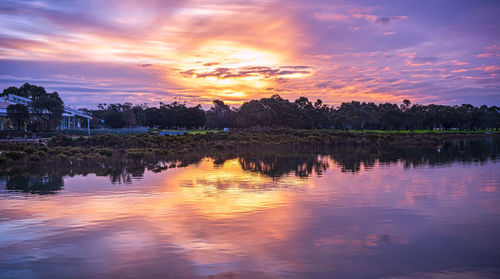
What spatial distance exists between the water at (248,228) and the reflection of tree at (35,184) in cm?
6

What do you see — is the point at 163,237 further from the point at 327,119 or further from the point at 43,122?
the point at 327,119

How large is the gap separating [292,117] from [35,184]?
103 meters

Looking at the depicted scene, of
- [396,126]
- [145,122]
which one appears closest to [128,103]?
[145,122]

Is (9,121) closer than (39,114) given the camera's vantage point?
No

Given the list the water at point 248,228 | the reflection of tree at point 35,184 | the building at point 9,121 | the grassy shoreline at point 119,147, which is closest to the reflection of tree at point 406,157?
the water at point 248,228

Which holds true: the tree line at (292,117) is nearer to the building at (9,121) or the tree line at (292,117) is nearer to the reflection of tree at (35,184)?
the building at (9,121)

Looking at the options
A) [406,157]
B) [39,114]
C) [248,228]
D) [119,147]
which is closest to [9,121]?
[39,114]

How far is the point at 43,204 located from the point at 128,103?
138 m

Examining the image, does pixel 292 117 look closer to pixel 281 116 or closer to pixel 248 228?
pixel 281 116

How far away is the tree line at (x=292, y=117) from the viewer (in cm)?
12012

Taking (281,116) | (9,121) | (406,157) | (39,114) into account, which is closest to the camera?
(406,157)

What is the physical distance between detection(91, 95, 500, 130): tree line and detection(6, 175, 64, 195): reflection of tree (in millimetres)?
91025

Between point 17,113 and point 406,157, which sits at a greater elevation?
point 17,113

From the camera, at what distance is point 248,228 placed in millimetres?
13102
